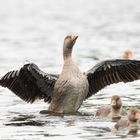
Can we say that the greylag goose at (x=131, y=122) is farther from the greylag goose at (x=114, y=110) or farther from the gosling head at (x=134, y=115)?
the greylag goose at (x=114, y=110)

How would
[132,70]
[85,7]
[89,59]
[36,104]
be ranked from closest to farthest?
[132,70]
[36,104]
[89,59]
[85,7]

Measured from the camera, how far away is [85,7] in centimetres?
4728

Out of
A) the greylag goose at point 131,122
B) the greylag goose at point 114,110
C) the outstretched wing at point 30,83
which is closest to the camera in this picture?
the greylag goose at point 131,122

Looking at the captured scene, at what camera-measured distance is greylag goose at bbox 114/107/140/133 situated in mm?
16125

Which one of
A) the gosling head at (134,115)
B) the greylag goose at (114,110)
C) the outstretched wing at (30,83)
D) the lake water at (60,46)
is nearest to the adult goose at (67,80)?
the outstretched wing at (30,83)

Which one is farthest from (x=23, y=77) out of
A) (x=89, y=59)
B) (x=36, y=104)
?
(x=89, y=59)

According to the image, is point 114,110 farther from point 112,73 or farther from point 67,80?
point 112,73

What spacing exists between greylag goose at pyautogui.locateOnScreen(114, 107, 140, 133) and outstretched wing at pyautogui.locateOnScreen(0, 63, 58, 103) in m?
3.09

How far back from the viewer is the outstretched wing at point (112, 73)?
1895cm

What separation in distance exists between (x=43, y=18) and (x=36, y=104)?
77.1 feet

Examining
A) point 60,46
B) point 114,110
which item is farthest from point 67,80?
point 60,46

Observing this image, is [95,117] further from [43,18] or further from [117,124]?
[43,18]

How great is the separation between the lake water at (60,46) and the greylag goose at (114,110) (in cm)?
24

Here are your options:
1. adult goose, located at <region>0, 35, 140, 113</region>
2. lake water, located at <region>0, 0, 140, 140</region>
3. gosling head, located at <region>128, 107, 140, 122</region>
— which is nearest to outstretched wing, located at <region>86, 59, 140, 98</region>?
adult goose, located at <region>0, 35, 140, 113</region>
